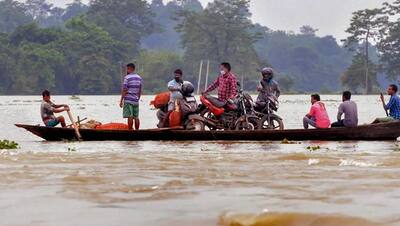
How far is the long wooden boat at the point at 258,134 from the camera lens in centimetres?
1299

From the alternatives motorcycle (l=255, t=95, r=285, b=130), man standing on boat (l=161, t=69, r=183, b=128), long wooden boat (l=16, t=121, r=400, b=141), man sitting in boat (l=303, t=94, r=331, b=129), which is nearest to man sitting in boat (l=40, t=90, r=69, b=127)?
long wooden boat (l=16, t=121, r=400, b=141)

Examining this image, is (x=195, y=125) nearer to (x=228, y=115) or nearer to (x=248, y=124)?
(x=228, y=115)

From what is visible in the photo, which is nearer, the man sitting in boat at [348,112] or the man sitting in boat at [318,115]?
the man sitting in boat at [348,112]

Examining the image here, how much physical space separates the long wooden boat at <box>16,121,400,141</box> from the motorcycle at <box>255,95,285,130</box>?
25.4 inches

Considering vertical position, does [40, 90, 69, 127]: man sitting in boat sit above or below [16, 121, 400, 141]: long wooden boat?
above

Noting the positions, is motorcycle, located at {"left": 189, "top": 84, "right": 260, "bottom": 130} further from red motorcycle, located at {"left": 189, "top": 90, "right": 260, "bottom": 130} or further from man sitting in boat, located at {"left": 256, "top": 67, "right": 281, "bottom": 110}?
man sitting in boat, located at {"left": 256, "top": 67, "right": 281, "bottom": 110}

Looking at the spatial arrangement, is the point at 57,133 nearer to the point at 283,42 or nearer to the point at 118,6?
the point at 118,6

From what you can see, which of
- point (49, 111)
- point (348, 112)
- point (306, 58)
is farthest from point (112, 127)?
point (306, 58)

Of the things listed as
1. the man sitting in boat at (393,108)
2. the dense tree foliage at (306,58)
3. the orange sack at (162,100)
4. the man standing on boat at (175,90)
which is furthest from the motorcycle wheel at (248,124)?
the dense tree foliage at (306,58)

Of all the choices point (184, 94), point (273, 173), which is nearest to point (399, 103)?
point (184, 94)

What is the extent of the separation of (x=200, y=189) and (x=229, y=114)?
781cm

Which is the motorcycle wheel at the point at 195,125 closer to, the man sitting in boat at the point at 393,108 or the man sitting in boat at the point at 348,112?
the man sitting in boat at the point at 348,112

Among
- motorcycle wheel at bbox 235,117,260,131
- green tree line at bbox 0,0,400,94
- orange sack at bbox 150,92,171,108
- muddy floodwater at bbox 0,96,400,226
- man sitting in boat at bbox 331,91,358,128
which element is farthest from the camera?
green tree line at bbox 0,0,400,94

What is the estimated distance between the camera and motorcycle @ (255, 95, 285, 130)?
44.7ft
